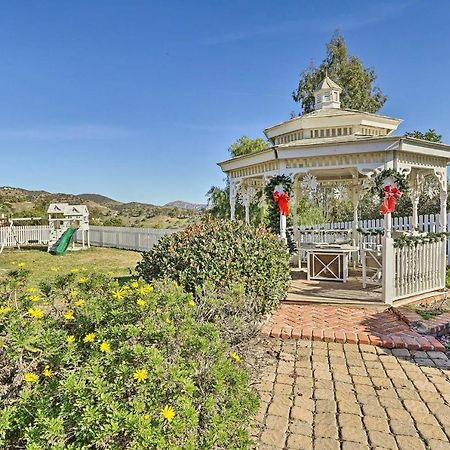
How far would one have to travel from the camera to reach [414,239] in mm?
6531

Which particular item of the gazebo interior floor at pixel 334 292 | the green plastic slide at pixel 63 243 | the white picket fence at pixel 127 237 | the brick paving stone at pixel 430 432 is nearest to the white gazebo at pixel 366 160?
the gazebo interior floor at pixel 334 292

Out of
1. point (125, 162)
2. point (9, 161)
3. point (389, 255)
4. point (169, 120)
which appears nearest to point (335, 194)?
point (389, 255)

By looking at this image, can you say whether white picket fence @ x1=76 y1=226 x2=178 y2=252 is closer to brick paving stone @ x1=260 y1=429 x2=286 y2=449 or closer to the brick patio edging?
the brick patio edging

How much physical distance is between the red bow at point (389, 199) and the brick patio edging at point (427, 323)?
1.79m

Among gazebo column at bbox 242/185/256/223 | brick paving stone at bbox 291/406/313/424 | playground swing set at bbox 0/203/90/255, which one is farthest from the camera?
playground swing set at bbox 0/203/90/255

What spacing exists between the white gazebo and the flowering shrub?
190 inches

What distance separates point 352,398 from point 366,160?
212 inches

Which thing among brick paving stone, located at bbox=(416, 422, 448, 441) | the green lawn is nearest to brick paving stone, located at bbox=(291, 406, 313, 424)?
brick paving stone, located at bbox=(416, 422, 448, 441)

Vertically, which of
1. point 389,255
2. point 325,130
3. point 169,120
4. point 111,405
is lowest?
point 111,405

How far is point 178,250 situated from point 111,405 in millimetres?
3337

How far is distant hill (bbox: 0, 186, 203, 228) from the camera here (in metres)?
28.5

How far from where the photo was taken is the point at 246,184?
11.3 meters

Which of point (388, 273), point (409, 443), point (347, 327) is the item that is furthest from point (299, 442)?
point (388, 273)

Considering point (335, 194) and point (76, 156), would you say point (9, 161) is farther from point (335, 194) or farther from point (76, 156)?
point (335, 194)
